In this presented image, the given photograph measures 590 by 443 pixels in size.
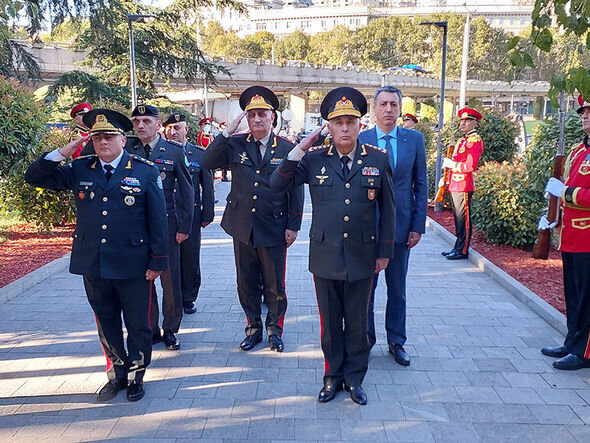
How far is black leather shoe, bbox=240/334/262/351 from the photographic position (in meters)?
4.60

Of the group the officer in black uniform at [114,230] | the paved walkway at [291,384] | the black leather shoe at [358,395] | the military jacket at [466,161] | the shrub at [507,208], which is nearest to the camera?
→ the paved walkway at [291,384]

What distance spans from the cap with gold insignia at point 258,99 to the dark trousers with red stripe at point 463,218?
4.44 m

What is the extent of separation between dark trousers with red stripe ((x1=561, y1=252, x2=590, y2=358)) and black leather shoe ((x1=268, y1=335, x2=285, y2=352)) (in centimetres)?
246

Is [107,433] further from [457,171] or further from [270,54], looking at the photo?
[270,54]

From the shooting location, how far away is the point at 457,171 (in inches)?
305

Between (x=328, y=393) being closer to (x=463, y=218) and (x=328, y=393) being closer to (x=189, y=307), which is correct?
(x=189, y=307)

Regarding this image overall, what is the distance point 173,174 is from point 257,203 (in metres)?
0.87

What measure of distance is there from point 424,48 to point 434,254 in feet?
278

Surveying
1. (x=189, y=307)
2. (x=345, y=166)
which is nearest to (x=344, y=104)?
(x=345, y=166)

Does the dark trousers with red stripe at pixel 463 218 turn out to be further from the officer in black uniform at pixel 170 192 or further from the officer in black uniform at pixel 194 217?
the officer in black uniform at pixel 170 192

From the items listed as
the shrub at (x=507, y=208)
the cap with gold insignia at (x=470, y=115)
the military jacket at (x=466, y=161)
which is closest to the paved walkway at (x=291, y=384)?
the military jacket at (x=466, y=161)

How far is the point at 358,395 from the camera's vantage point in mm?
3701

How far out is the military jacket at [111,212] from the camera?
3547 millimetres

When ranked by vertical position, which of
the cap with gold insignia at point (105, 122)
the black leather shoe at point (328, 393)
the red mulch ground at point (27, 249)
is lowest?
the black leather shoe at point (328, 393)
